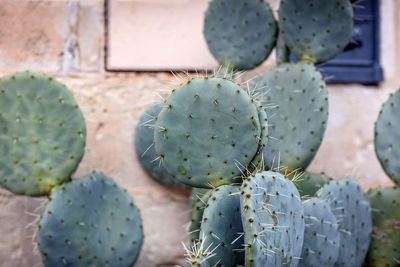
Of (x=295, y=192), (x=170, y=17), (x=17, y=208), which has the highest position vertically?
(x=170, y=17)

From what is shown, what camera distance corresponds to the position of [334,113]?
12.8 ft

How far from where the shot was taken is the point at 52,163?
302 centimetres

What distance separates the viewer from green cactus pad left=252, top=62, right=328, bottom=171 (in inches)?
125

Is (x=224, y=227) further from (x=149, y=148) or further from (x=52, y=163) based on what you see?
(x=149, y=148)

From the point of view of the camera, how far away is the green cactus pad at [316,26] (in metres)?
3.32

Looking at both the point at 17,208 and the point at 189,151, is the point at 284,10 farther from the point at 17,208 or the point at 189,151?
the point at 17,208

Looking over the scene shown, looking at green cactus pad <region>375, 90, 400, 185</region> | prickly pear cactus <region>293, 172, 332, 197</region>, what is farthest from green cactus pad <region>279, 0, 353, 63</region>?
prickly pear cactus <region>293, 172, 332, 197</region>

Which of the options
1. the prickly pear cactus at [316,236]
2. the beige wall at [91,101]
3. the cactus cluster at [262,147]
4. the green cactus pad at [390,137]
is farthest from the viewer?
the beige wall at [91,101]

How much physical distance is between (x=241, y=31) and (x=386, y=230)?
1.31 meters

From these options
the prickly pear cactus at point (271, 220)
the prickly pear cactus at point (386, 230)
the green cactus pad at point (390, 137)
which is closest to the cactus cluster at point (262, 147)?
the prickly pear cactus at point (271, 220)

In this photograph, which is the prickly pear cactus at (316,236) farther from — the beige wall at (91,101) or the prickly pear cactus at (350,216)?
the beige wall at (91,101)

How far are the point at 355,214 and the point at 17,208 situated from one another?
1768mm

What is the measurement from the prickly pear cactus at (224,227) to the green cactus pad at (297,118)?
2.32 feet

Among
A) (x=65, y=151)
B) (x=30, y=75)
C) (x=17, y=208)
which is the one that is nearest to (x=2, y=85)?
(x=30, y=75)
